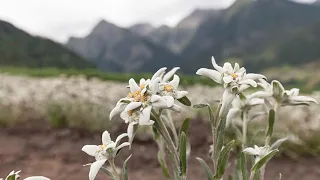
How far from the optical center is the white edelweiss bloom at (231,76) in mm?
1284

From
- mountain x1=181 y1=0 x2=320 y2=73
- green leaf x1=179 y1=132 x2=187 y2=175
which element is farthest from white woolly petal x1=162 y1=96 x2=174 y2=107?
mountain x1=181 y1=0 x2=320 y2=73

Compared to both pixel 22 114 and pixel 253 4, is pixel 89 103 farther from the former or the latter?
pixel 253 4

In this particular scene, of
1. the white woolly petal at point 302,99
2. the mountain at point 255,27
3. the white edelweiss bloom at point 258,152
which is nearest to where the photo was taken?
the white edelweiss bloom at point 258,152

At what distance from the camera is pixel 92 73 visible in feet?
37.1

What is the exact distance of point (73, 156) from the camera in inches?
175

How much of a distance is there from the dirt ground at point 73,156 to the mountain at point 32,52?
14.6 m

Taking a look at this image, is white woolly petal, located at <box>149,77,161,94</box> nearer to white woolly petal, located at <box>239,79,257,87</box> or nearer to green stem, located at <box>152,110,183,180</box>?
green stem, located at <box>152,110,183,180</box>

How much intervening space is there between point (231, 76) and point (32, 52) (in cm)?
2265

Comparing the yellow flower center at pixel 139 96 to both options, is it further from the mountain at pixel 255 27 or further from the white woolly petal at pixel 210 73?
the mountain at pixel 255 27

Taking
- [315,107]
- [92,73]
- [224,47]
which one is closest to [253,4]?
[224,47]

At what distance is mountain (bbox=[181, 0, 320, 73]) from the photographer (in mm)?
33344

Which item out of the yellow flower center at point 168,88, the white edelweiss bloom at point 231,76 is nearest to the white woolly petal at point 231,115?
the white edelweiss bloom at point 231,76

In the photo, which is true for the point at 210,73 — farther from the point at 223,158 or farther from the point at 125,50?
the point at 125,50

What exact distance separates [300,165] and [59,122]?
2.53 metres
